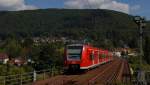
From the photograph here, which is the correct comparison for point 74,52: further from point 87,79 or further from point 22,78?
point 22,78

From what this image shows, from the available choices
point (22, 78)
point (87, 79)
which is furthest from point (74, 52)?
point (22, 78)

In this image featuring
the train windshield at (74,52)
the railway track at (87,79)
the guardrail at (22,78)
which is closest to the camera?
the guardrail at (22,78)

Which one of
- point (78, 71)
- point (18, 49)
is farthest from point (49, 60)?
point (18, 49)

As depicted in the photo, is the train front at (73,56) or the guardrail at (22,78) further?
Result: the train front at (73,56)

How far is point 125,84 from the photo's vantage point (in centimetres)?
2777

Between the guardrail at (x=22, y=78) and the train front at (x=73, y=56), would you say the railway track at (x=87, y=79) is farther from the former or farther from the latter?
the train front at (x=73, y=56)

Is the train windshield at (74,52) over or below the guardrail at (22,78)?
over

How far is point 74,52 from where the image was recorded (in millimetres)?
43688

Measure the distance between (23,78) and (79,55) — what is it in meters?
11.7

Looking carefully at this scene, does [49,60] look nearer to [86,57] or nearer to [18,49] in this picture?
[86,57]

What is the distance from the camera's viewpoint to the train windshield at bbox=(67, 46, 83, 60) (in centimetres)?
4359

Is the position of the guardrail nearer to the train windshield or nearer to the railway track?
the railway track

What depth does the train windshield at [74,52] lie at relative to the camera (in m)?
43.6

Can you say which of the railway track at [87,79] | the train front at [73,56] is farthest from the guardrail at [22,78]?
the train front at [73,56]
